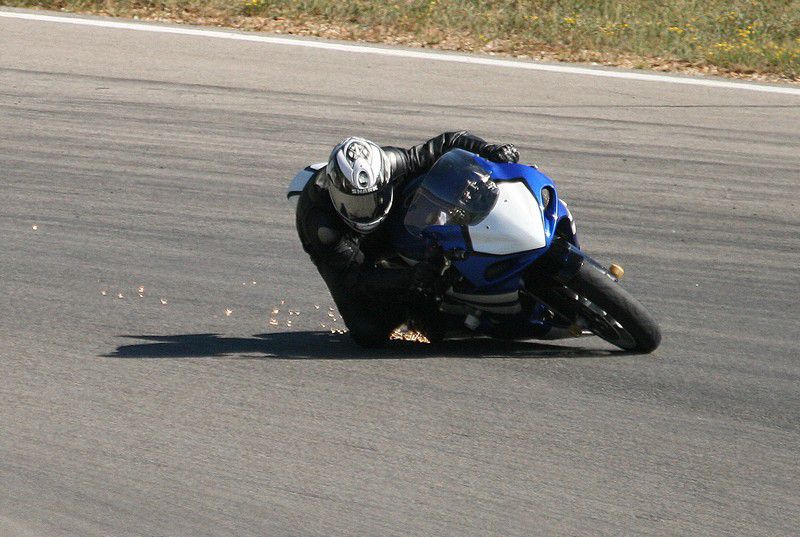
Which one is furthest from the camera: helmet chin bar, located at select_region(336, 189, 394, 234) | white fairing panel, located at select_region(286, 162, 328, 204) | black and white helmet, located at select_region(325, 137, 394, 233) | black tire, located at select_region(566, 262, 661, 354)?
white fairing panel, located at select_region(286, 162, 328, 204)

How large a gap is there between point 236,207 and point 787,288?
13.3 ft

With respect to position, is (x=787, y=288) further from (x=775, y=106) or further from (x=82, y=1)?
(x=82, y=1)

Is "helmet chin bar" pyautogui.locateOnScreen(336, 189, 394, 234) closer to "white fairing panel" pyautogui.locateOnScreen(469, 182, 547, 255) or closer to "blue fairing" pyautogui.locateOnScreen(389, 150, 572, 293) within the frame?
"blue fairing" pyautogui.locateOnScreen(389, 150, 572, 293)

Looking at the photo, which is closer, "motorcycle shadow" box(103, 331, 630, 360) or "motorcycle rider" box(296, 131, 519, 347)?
"motorcycle rider" box(296, 131, 519, 347)

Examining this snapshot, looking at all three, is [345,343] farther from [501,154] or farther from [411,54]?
[411,54]

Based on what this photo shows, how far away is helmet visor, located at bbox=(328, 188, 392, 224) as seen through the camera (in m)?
6.28

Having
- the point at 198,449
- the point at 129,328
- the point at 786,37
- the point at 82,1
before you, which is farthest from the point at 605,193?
the point at 82,1

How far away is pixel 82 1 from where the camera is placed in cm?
1702

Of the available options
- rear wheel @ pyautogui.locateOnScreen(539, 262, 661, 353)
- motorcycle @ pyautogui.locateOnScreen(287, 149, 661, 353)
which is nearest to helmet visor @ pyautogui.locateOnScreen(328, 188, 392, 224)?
Result: motorcycle @ pyautogui.locateOnScreen(287, 149, 661, 353)

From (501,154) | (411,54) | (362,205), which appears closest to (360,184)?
(362,205)

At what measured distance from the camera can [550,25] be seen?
16.7 metres

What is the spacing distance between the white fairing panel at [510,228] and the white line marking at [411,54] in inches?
327

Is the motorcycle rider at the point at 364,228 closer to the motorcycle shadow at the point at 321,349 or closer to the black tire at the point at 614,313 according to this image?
the motorcycle shadow at the point at 321,349

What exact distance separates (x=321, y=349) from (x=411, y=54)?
844 cm
